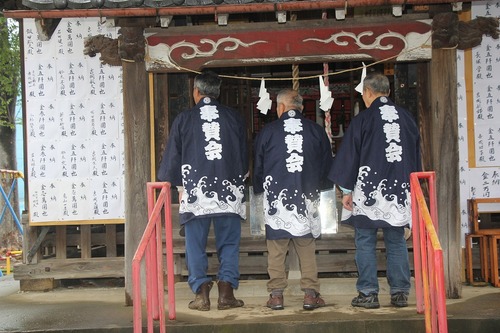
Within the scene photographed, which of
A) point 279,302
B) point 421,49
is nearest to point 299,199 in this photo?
point 279,302

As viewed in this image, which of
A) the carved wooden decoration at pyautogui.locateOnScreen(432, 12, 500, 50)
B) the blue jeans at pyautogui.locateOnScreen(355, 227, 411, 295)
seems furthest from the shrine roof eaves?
the blue jeans at pyautogui.locateOnScreen(355, 227, 411, 295)

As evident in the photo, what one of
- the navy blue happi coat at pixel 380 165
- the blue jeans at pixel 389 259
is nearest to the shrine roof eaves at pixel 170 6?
the navy blue happi coat at pixel 380 165

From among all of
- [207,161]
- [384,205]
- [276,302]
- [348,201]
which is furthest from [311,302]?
[207,161]

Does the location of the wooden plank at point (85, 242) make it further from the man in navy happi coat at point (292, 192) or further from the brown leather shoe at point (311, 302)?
the brown leather shoe at point (311, 302)

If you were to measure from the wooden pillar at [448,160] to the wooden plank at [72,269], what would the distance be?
4.16 meters

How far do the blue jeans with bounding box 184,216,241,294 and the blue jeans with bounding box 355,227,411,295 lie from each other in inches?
50.5

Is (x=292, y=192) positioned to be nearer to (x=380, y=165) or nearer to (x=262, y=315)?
(x=380, y=165)

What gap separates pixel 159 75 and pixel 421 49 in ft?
11.4

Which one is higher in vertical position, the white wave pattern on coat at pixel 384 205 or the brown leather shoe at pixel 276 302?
the white wave pattern on coat at pixel 384 205

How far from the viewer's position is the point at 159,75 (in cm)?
903

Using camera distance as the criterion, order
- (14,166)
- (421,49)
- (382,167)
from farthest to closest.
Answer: (14,166)
(421,49)
(382,167)

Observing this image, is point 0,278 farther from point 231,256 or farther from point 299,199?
point 299,199

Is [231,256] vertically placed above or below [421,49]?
below

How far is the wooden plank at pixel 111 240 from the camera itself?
9023mm
